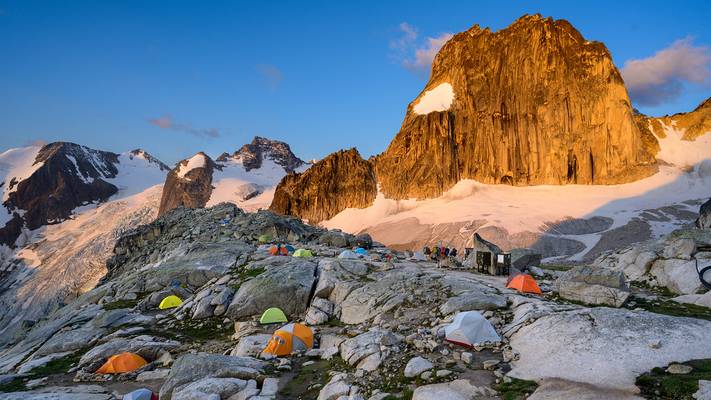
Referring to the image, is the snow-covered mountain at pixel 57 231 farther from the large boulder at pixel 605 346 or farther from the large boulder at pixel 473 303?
the large boulder at pixel 605 346

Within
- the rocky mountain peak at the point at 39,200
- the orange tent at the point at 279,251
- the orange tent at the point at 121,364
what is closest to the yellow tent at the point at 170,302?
the orange tent at the point at 121,364

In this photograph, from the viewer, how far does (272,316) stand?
21.8 meters

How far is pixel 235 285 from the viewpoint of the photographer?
87.5 feet

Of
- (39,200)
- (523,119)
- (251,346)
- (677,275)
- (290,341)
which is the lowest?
(251,346)

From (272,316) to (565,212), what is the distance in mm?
102451

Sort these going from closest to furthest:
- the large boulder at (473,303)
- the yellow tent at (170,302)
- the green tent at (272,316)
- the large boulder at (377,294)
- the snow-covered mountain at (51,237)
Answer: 1. the large boulder at (473,303)
2. the large boulder at (377,294)
3. the green tent at (272,316)
4. the yellow tent at (170,302)
5. the snow-covered mountain at (51,237)

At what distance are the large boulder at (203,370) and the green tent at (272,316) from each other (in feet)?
22.6

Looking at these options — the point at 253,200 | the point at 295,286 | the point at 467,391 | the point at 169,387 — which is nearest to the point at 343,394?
the point at 467,391

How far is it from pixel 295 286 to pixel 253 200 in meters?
178

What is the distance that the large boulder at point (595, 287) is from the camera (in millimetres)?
18252

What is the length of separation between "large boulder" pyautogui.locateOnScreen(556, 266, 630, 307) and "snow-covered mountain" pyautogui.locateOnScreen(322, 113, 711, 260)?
223 ft

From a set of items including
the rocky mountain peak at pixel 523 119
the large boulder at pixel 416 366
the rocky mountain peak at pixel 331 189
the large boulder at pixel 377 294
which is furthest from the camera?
the rocky mountain peak at pixel 331 189

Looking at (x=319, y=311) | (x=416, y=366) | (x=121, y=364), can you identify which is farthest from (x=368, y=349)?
(x=121, y=364)

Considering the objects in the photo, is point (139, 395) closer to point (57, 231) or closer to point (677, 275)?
point (677, 275)
